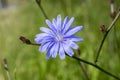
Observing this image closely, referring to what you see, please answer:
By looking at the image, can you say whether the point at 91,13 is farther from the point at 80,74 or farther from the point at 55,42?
the point at 55,42

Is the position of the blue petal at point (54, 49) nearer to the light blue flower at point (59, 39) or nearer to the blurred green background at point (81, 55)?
the light blue flower at point (59, 39)

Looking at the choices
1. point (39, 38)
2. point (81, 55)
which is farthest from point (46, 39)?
point (81, 55)

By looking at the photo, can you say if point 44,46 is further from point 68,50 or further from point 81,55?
point 81,55

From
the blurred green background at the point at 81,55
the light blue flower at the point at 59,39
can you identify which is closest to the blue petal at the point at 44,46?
the light blue flower at the point at 59,39

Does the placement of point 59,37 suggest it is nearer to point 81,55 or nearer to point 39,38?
point 39,38

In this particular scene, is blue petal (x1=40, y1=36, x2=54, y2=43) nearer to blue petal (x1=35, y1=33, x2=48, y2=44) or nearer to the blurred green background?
blue petal (x1=35, y1=33, x2=48, y2=44)

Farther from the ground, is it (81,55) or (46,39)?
(46,39)

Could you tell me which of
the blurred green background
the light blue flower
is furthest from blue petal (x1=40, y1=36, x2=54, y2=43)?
the blurred green background

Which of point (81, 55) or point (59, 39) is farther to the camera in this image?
point (81, 55)
